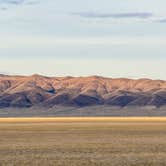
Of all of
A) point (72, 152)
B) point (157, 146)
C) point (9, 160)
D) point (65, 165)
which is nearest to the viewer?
point (65, 165)

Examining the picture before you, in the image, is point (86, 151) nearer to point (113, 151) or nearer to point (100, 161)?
point (113, 151)

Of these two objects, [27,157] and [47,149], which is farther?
[47,149]

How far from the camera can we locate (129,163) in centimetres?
3497

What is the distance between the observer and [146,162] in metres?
35.4

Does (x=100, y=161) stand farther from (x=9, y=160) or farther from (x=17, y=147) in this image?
(x=17, y=147)

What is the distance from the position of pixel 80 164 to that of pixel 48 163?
1.84m

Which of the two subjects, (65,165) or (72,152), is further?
(72,152)

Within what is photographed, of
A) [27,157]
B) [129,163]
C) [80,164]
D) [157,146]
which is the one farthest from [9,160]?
[157,146]

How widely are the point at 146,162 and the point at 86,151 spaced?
8290 mm

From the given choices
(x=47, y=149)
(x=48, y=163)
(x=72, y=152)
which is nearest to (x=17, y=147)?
(x=47, y=149)

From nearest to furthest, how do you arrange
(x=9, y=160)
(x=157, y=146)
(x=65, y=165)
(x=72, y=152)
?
(x=65, y=165)
(x=9, y=160)
(x=72, y=152)
(x=157, y=146)

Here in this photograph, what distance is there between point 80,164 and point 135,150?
9202mm

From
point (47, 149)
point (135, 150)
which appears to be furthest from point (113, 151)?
point (47, 149)

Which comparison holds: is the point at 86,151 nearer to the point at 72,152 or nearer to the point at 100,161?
the point at 72,152
